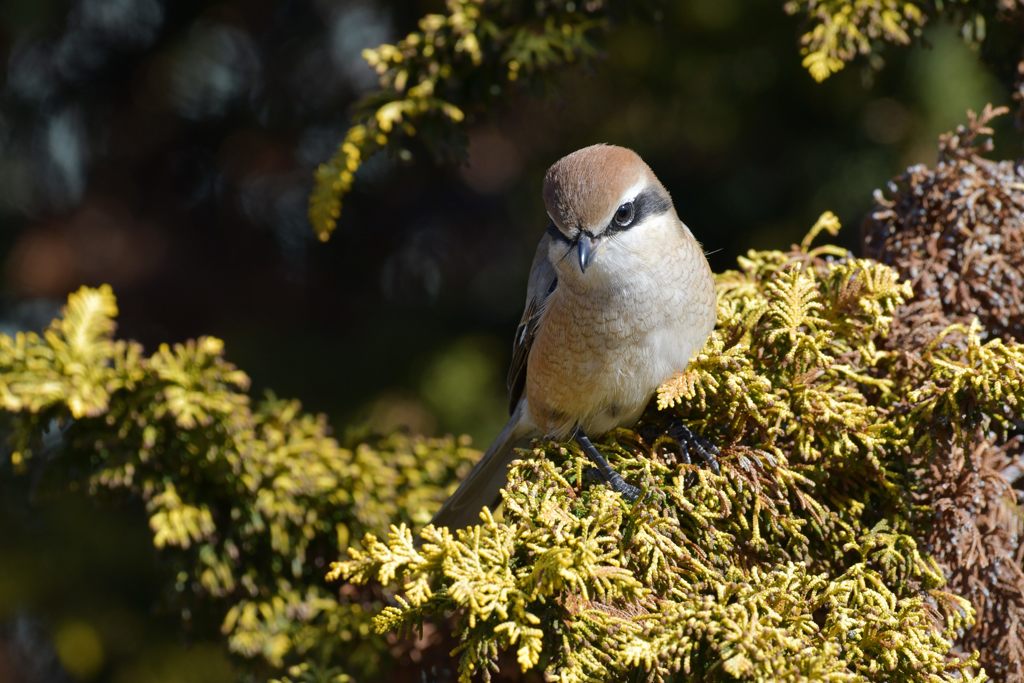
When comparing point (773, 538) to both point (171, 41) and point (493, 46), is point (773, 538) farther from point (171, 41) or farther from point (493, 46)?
point (171, 41)

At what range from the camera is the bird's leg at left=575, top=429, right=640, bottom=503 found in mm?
2137

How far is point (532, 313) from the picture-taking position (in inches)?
117

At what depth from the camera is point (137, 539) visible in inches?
163

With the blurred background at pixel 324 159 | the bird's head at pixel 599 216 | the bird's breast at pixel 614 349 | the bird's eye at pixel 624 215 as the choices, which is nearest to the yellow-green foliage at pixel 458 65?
the bird's head at pixel 599 216

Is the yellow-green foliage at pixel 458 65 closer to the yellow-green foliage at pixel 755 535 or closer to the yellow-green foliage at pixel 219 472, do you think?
the yellow-green foliage at pixel 219 472

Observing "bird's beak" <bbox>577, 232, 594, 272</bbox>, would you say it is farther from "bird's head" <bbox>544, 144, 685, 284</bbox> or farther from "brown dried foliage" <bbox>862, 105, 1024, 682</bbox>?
"brown dried foliage" <bbox>862, 105, 1024, 682</bbox>

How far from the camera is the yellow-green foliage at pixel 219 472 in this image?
2629mm

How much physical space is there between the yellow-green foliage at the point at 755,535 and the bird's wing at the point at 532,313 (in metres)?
0.59

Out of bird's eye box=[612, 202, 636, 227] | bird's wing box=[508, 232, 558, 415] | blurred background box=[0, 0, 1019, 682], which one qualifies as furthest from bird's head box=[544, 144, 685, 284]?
blurred background box=[0, 0, 1019, 682]

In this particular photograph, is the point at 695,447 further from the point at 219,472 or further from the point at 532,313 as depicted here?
the point at 219,472

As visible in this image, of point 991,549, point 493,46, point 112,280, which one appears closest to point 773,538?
point 991,549

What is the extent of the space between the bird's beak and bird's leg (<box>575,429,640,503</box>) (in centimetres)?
43

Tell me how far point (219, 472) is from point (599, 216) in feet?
4.02

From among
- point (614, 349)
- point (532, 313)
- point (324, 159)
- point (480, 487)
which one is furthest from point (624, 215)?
point (324, 159)
